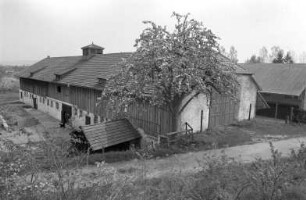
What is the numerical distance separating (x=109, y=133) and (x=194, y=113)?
20.1 feet

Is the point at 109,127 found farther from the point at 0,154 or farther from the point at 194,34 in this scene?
the point at 0,154

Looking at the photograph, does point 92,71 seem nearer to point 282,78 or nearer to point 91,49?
point 91,49

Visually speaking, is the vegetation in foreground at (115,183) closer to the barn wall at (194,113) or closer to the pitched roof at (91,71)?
the barn wall at (194,113)

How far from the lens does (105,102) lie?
20469 mm

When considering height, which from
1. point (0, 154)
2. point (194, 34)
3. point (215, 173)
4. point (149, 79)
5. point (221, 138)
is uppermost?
point (194, 34)

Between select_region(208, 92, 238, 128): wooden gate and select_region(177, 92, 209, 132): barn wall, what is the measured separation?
2.30 feet

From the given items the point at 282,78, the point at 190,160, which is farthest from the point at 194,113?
the point at 282,78

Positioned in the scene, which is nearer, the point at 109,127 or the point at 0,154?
the point at 0,154

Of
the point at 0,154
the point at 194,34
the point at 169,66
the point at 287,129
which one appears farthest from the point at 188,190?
the point at 287,129

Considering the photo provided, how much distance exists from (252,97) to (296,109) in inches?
228

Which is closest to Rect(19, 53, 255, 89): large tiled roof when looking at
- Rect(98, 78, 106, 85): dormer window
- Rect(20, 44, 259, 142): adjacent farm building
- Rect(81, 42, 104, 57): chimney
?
Rect(20, 44, 259, 142): adjacent farm building

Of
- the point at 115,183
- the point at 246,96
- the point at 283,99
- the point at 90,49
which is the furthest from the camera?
the point at 90,49

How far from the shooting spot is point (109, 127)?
54.4 feet

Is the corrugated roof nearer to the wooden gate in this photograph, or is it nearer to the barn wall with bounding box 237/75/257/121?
the wooden gate
